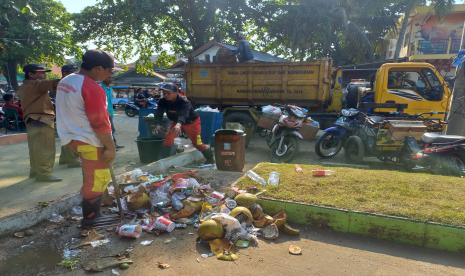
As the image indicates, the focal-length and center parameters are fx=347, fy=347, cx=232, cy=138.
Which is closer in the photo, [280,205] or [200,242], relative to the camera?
[200,242]

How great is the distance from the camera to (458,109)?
7566 mm

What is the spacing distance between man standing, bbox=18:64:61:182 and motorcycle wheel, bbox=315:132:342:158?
5097mm

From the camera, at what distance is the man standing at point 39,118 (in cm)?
500

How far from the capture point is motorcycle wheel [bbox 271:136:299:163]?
7.43m

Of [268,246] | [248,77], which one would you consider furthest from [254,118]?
[268,246]

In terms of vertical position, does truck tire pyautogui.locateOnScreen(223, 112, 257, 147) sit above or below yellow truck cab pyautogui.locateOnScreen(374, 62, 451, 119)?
below

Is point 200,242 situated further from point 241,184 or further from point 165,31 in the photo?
point 165,31

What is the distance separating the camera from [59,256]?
3.18 meters

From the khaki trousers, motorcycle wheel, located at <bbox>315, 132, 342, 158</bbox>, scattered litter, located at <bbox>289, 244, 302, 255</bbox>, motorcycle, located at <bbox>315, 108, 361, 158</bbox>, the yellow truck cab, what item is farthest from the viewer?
the yellow truck cab

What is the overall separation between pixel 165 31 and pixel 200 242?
73.5 feet

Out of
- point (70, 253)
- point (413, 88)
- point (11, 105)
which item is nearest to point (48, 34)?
point (11, 105)

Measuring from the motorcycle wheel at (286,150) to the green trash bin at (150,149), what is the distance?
2.33 metres

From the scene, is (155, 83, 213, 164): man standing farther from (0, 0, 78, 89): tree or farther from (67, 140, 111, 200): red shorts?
(0, 0, 78, 89): tree

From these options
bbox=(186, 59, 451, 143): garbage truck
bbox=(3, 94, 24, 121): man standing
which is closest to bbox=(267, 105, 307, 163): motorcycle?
bbox=(186, 59, 451, 143): garbage truck
